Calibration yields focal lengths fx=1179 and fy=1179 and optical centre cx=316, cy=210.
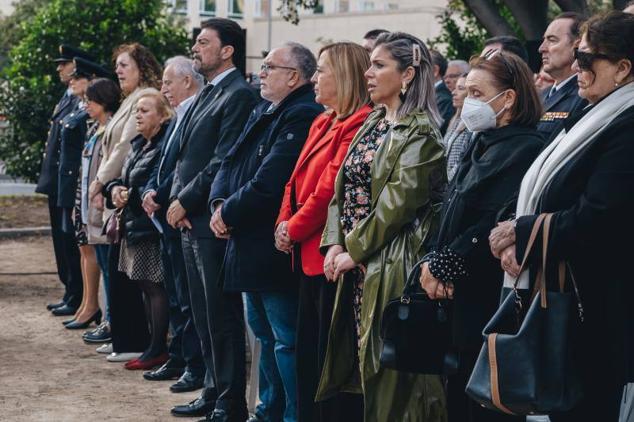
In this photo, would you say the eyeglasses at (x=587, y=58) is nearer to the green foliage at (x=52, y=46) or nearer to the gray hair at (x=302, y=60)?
the gray hair at (x=302, y=60)

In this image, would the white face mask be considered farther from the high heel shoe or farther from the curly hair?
the high heel shoe

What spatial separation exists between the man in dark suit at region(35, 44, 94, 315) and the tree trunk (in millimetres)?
5495

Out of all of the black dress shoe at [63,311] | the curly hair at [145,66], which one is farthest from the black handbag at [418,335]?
the black dress shoe at [63,311]

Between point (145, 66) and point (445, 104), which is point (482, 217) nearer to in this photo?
point (445, 104)

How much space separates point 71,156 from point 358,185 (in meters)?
5.26

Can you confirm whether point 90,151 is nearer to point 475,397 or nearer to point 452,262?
point 452,262

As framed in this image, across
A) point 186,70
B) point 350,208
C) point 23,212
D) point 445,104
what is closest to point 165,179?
point 186,70

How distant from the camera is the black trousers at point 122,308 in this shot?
8.95 metres

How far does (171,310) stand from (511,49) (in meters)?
3.24

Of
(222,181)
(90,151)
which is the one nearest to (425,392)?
(222,181)

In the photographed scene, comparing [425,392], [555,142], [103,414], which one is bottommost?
[103,414]

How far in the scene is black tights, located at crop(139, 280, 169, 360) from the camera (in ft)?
28.1

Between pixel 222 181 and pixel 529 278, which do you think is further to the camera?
pixel 222 181

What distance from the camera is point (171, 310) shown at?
8578 millimetres
